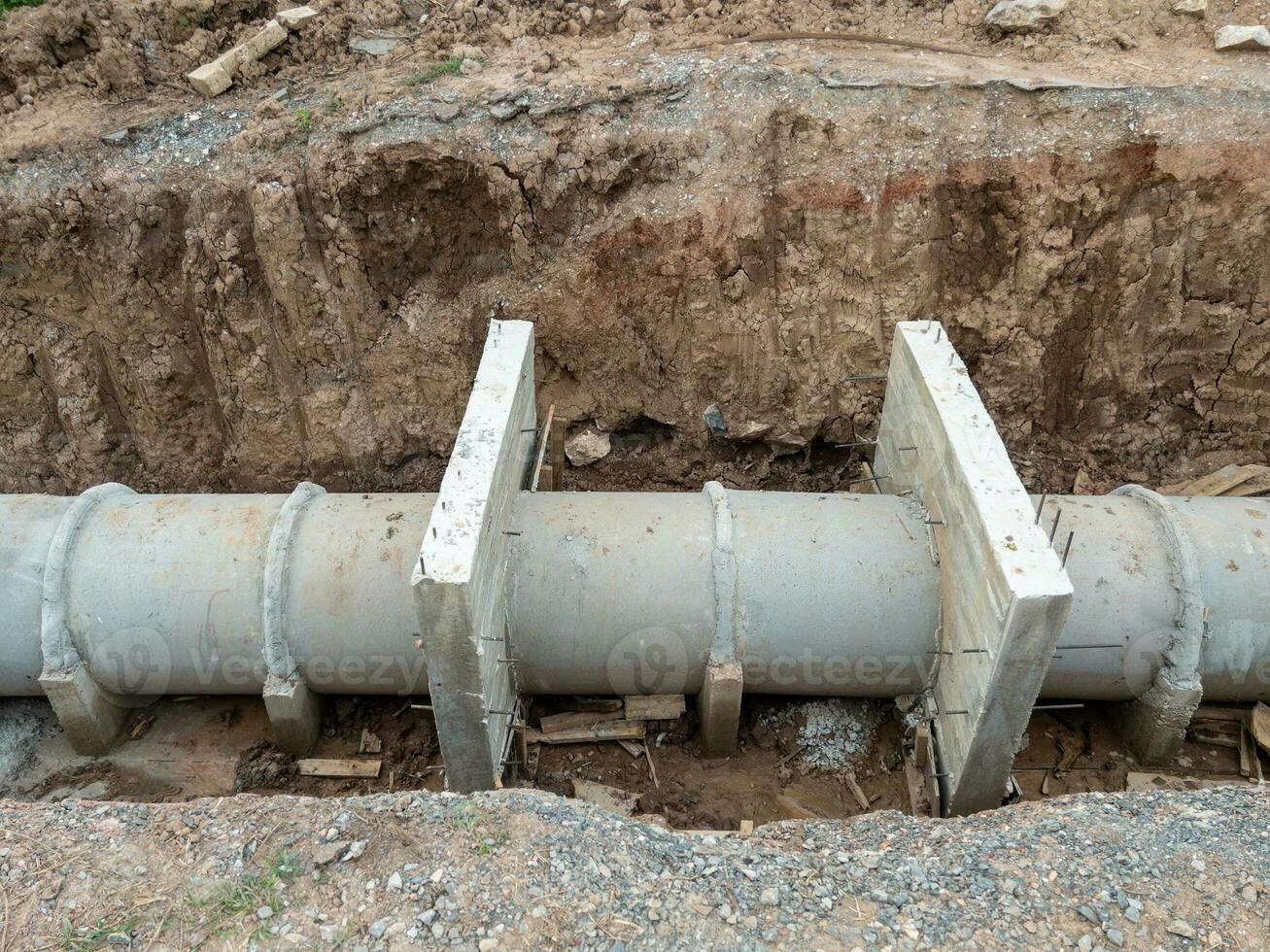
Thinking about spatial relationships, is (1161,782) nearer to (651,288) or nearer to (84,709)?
(651,288)

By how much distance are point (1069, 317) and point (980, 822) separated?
17.2 ft

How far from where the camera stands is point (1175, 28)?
895cm

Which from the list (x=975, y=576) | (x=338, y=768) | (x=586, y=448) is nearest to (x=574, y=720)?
(x=338, y=768)

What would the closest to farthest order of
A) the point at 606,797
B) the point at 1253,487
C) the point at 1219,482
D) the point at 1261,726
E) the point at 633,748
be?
1. the point at 606,797
2. the point at 1261,726
3. the point at 633,748
4. the point at 1253,487
5. the point at 1219,482

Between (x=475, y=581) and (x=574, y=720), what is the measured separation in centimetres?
228

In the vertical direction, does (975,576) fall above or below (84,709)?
above

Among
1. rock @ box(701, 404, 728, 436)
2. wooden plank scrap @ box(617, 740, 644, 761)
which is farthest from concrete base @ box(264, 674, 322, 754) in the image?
rock @ box(701, 404, 728, 436)

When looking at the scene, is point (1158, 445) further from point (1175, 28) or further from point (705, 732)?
point (705, 732)

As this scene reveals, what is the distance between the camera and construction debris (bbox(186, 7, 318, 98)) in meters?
8.84

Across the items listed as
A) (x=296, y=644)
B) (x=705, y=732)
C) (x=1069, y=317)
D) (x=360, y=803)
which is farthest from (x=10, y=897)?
(x=1069, y=317)

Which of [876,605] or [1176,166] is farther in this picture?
[1176,166]

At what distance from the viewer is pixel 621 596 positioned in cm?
664

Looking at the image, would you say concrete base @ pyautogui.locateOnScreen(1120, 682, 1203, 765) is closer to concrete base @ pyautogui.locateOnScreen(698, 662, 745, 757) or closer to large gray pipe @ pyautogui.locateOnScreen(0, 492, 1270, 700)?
large gray pipe @ pyautogui.locateOnScreen(0, 492, 1270, 700)

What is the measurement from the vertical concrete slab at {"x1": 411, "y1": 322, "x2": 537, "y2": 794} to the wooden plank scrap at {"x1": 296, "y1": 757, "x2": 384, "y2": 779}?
1250mm
